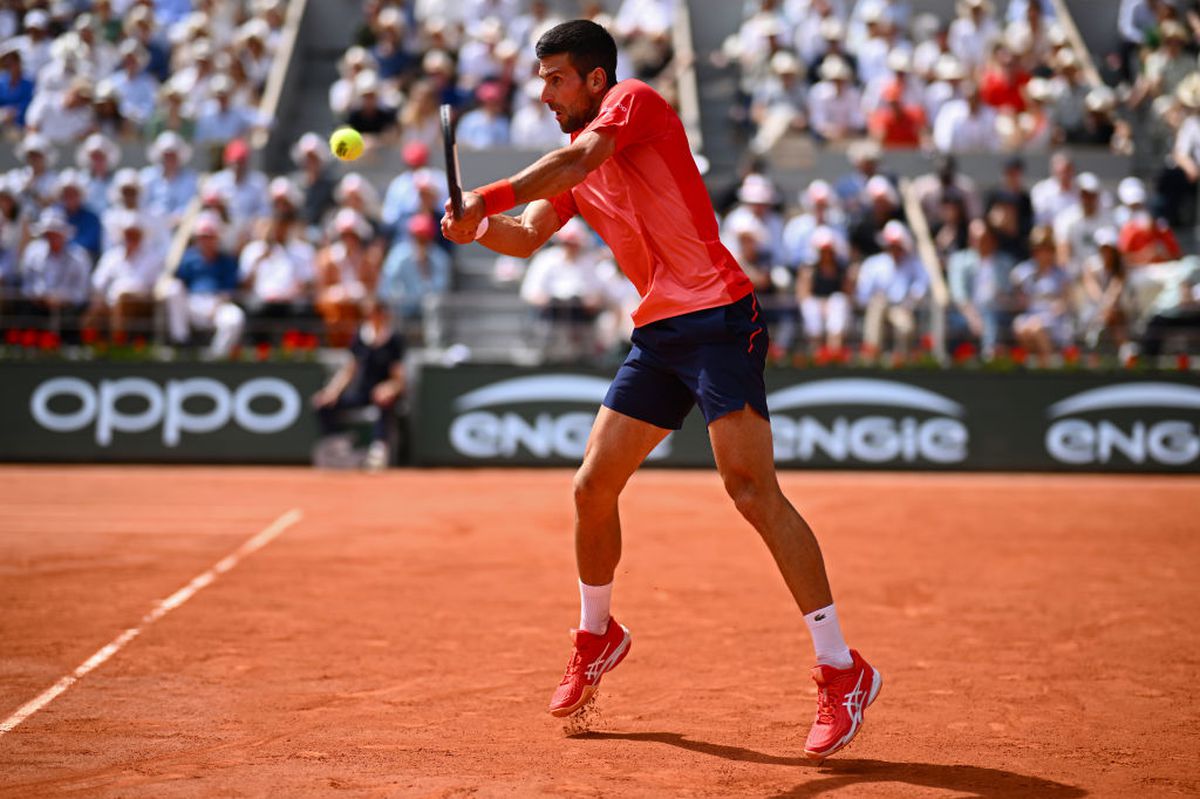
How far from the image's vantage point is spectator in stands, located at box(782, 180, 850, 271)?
16.2 m

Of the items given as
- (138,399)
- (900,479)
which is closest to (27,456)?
(138,399)

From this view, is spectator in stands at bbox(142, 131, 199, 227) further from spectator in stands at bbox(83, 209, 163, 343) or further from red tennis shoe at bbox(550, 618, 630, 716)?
red tennis shoe at bbox(550, 618, 630, 716)

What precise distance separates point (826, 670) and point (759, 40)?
15412 mm

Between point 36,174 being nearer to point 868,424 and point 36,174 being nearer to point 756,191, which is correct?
point 756,191

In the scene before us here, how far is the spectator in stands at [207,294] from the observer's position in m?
15.4

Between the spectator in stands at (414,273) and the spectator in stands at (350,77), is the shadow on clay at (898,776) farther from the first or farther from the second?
the spectator in stands at (350,77)

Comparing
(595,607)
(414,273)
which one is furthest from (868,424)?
(595,607)

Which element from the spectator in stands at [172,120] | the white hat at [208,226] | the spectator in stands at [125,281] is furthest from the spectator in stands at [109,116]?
the white hat at [208,226]

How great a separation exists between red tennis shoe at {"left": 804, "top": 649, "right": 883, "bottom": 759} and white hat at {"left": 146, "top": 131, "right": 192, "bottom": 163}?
14.0 metres

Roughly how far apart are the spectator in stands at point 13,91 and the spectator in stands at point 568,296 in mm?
7993

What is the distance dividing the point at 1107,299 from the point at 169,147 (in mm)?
10773

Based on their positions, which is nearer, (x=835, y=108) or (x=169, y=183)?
(x=169, y=183)

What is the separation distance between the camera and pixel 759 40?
1930 centimetres

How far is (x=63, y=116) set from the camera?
18.4m
